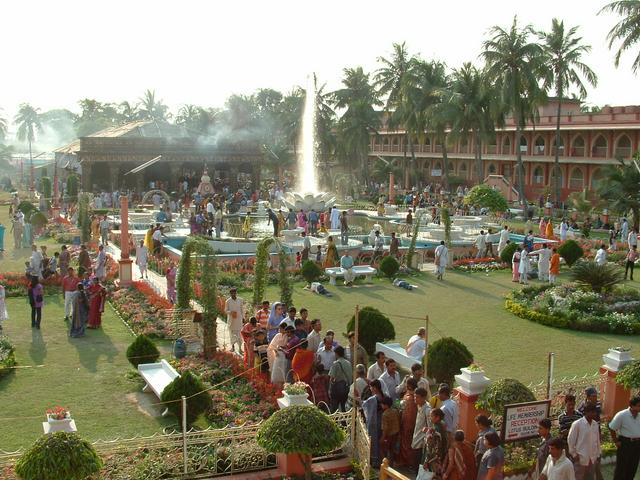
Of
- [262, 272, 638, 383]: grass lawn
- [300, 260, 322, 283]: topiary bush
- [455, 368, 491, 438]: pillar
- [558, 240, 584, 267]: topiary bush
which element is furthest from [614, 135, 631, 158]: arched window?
[455, 368, 491, 438]: pillar

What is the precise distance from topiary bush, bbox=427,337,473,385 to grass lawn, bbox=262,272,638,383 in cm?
130

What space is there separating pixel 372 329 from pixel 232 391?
122 inches

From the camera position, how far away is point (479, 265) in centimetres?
2281

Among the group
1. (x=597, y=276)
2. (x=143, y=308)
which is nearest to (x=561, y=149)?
(x=597, y=276)

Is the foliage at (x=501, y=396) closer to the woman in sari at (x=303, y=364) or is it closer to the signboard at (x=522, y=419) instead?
the signboard at (x=522, y=419)

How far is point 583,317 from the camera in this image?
15.6 meters

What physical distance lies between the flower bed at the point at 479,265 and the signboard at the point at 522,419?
14539 mm

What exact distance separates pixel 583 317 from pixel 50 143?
401 feet

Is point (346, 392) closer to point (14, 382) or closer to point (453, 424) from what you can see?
point (453, 424)

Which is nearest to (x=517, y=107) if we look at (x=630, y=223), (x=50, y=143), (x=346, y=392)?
(x=630, y=223)

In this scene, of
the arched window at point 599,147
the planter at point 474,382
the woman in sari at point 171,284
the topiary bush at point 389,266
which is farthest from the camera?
the arched window at point 599,147

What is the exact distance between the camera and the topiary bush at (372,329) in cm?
1287

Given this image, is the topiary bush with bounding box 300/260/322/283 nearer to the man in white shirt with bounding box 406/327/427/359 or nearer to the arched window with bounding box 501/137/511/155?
the man in white shirt with bounding box 406/327/427/359

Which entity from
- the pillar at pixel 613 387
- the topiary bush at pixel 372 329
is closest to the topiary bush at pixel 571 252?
the topiary bush at pixel 372 329
